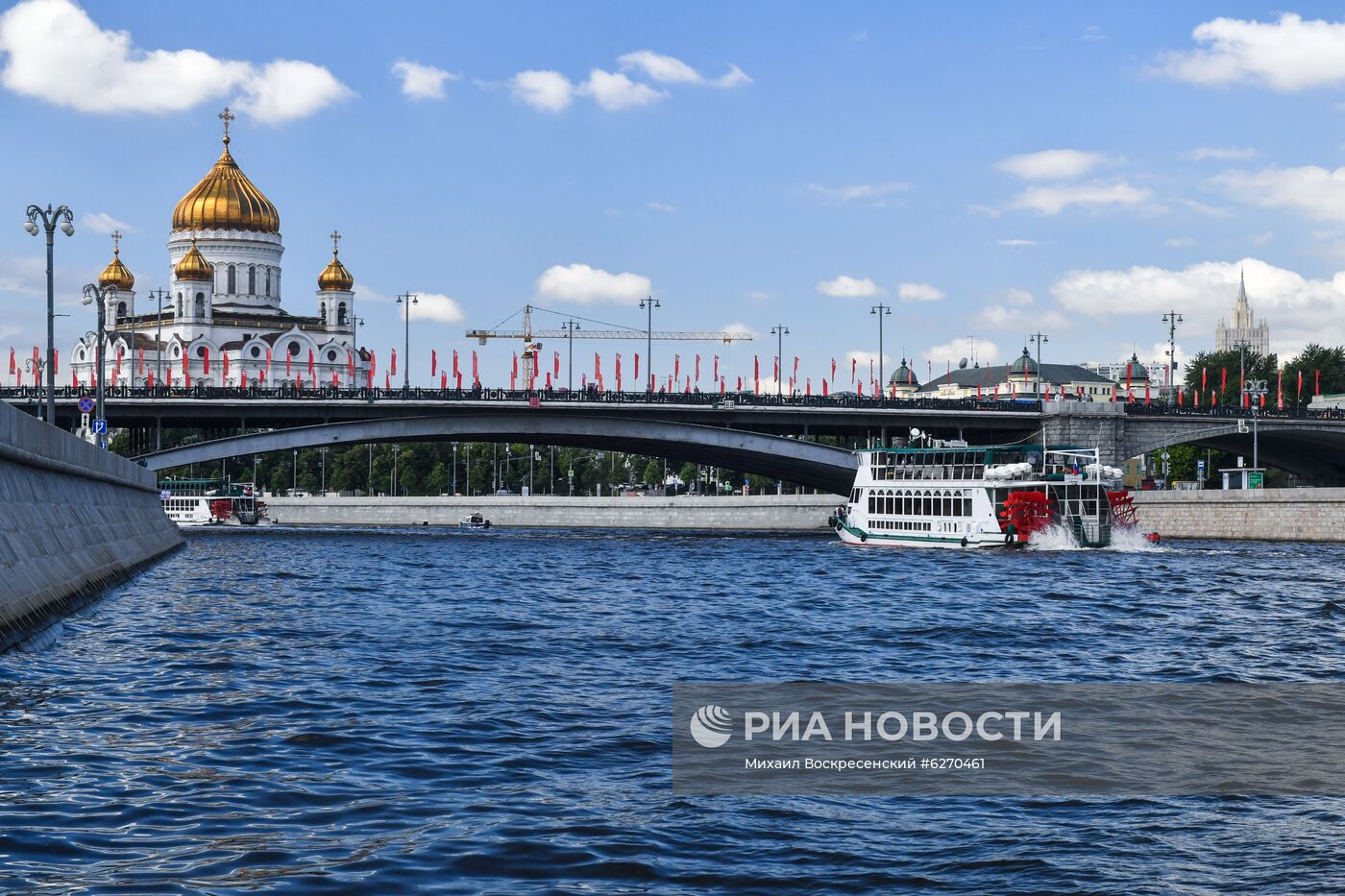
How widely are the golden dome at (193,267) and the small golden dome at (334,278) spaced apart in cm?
1378

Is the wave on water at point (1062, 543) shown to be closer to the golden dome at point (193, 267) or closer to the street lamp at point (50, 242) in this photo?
the street lamp at point (50, 242)

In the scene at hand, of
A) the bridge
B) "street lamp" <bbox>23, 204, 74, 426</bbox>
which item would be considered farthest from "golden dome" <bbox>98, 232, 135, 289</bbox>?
"street lamp" <bbox>23, 204, 74, 426</bbox>

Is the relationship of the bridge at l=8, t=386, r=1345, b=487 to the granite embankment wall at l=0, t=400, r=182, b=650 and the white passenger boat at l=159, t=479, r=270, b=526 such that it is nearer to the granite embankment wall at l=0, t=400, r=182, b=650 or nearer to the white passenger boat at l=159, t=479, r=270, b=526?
the white passenger boat at l=159, t=479, r=270, b=526

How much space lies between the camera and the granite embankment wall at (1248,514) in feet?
237

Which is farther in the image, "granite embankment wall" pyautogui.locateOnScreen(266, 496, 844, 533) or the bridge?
"granite embankment wall" pyautogui.locateOnScreen(266, 496, 844, 533)

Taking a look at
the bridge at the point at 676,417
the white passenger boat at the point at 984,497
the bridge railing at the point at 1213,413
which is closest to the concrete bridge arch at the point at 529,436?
the bridge at the point at 676,417

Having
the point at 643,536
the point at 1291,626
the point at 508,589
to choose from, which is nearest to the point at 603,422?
the point at 643,536

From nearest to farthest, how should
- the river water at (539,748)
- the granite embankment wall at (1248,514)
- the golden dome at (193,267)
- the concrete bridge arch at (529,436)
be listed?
the river water at (539,748) → the granite embankment wall at (1248,514) → the concrete bridge arch at (529,436) → the golden dome at (193,267)

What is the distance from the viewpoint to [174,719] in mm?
16969

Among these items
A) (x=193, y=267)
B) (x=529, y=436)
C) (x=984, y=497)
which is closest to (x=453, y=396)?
(x=529, y=436)

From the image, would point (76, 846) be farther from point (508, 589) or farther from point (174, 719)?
point (508, 589)
